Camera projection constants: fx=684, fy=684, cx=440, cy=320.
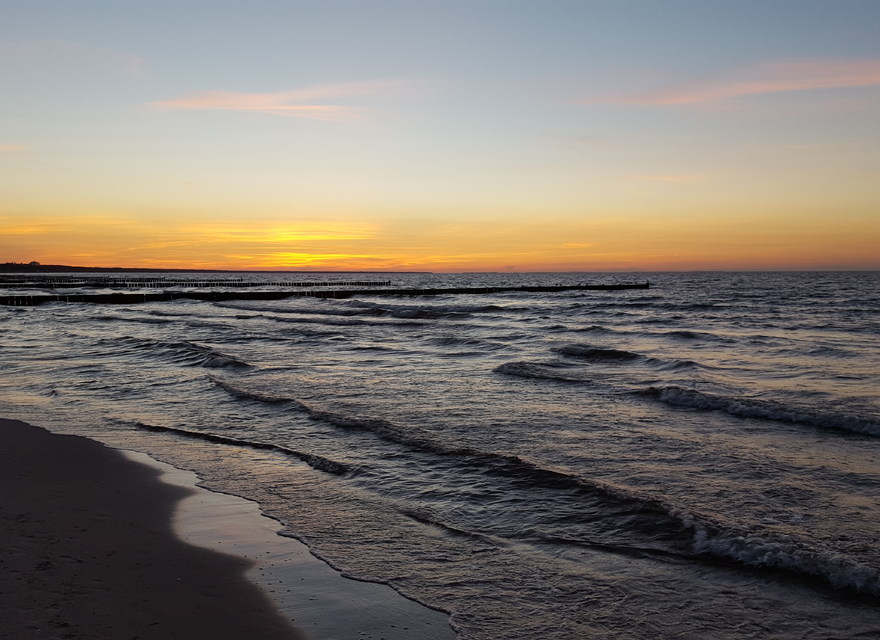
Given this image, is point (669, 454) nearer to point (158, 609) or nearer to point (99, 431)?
point (158, 609)

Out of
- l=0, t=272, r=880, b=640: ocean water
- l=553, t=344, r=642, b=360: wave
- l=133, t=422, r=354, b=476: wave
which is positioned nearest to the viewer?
l=0, t=272, r=880, b=640: ocean water

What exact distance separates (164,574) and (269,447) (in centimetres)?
452

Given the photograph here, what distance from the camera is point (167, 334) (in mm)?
27844

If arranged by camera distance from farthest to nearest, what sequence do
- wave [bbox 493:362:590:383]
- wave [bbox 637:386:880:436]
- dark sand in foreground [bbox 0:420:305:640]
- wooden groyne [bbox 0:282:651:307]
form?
wooden groyne [bbox 0:282:651:307]
wave [bbox 493:362:590:383]
wave [bbox 637:386:880:436]
dark sand in foreground [bbox 0:420:305:640]

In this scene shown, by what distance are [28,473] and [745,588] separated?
314 inches

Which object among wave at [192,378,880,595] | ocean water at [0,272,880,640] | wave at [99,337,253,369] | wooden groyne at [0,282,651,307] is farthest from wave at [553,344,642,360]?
wooden groyne at [0,282,651,307]

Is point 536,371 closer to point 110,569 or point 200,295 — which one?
point 110,569

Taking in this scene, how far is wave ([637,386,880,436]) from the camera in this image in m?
11.3

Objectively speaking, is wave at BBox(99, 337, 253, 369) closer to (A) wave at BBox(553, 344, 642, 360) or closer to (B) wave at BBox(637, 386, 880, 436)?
(A) wave at BBox(553, 344, 642, 360)

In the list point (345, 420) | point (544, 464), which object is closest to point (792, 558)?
point (544, 464)

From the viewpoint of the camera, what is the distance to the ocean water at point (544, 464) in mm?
5285

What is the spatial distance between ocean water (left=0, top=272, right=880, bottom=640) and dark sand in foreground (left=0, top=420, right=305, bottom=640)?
97cm

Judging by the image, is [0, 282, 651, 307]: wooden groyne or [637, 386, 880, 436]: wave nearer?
[637, 386, 880, 436]: wave

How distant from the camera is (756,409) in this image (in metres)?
12.5
